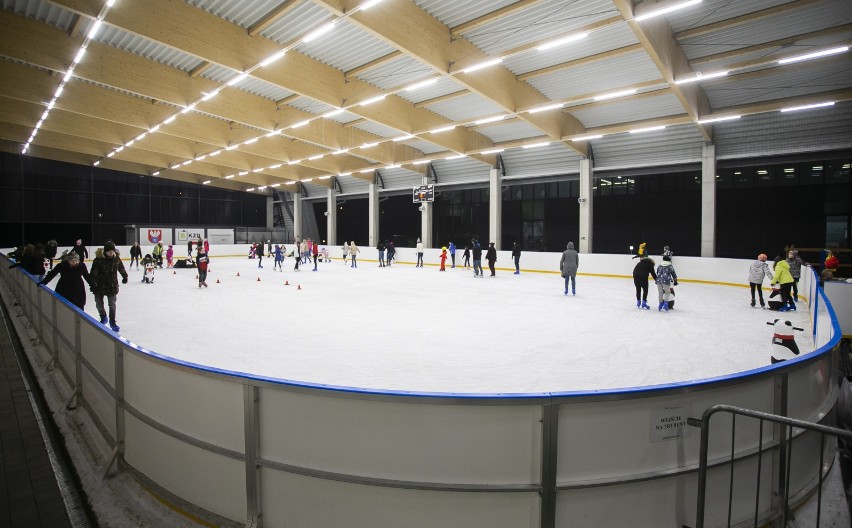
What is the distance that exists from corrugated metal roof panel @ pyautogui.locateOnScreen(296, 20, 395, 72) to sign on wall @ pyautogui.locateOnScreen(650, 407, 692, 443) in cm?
1213

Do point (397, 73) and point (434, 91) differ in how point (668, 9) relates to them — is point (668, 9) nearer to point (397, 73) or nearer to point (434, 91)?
point (397, 73)

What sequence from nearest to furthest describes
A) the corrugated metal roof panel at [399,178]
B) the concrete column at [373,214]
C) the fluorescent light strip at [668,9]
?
the fluorescent light strip at [668,9] → the corrugated metal roof panel at [399,178] → the concrete column at [373,214]

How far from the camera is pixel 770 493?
262 cm

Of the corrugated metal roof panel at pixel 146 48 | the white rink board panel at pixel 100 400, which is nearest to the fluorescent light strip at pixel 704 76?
the white rink board panel at pixel 100 400

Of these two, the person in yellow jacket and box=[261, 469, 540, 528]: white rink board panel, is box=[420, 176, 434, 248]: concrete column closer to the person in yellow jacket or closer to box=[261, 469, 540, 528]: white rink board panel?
the person in yellow jacket

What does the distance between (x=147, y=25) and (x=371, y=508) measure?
11.8m

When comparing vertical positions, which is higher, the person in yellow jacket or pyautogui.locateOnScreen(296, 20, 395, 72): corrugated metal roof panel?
pyautogui.locateOnScreen(296, 20, 395, 72): corrugated metal roof panel

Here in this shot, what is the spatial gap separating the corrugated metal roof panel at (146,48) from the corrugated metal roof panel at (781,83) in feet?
57.5

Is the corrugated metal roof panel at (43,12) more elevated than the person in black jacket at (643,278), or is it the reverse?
the corrugated metal roof panel at (43,12)

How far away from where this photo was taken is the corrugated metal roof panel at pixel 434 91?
15531 mm

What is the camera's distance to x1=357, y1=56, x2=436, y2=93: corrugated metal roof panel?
44.1 feet

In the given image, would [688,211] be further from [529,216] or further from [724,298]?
[724,298]

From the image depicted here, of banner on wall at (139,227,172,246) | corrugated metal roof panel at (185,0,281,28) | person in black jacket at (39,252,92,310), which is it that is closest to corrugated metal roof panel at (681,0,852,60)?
corrugated metal roof panel at (185,0,281,28)

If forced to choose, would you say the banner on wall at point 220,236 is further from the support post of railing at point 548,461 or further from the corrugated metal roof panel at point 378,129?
the support post of railing at point 548,461
